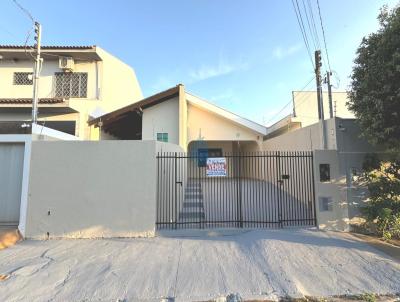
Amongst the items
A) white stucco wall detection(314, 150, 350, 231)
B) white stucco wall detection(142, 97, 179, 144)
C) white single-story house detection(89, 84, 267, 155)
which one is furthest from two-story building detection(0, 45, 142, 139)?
white stucco wall detection(314, 150, 350, 231)

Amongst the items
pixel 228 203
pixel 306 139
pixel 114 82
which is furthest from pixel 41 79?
pixel 306 139

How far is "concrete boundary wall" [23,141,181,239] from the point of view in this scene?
270 inches

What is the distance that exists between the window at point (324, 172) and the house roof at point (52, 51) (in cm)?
1206

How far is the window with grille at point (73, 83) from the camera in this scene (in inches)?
573

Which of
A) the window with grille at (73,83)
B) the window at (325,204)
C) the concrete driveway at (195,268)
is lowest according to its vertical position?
the concrete driveway at (195,268)

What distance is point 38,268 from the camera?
499 cm

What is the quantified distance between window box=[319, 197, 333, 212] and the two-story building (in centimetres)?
1098

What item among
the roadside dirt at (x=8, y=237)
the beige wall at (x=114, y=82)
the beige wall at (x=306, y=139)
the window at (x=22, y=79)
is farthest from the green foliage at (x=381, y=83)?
the window at (x=22, y=79)

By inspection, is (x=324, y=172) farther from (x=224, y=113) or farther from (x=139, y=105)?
(x=139, y=105)

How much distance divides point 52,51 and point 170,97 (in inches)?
253

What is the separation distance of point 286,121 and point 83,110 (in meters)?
10.5

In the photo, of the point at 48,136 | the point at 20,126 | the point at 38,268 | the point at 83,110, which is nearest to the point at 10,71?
the point at 83,110

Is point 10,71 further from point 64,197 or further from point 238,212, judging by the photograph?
point 238,212

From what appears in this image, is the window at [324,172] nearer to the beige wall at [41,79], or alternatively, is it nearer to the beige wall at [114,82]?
the beige wall at [114,82]
